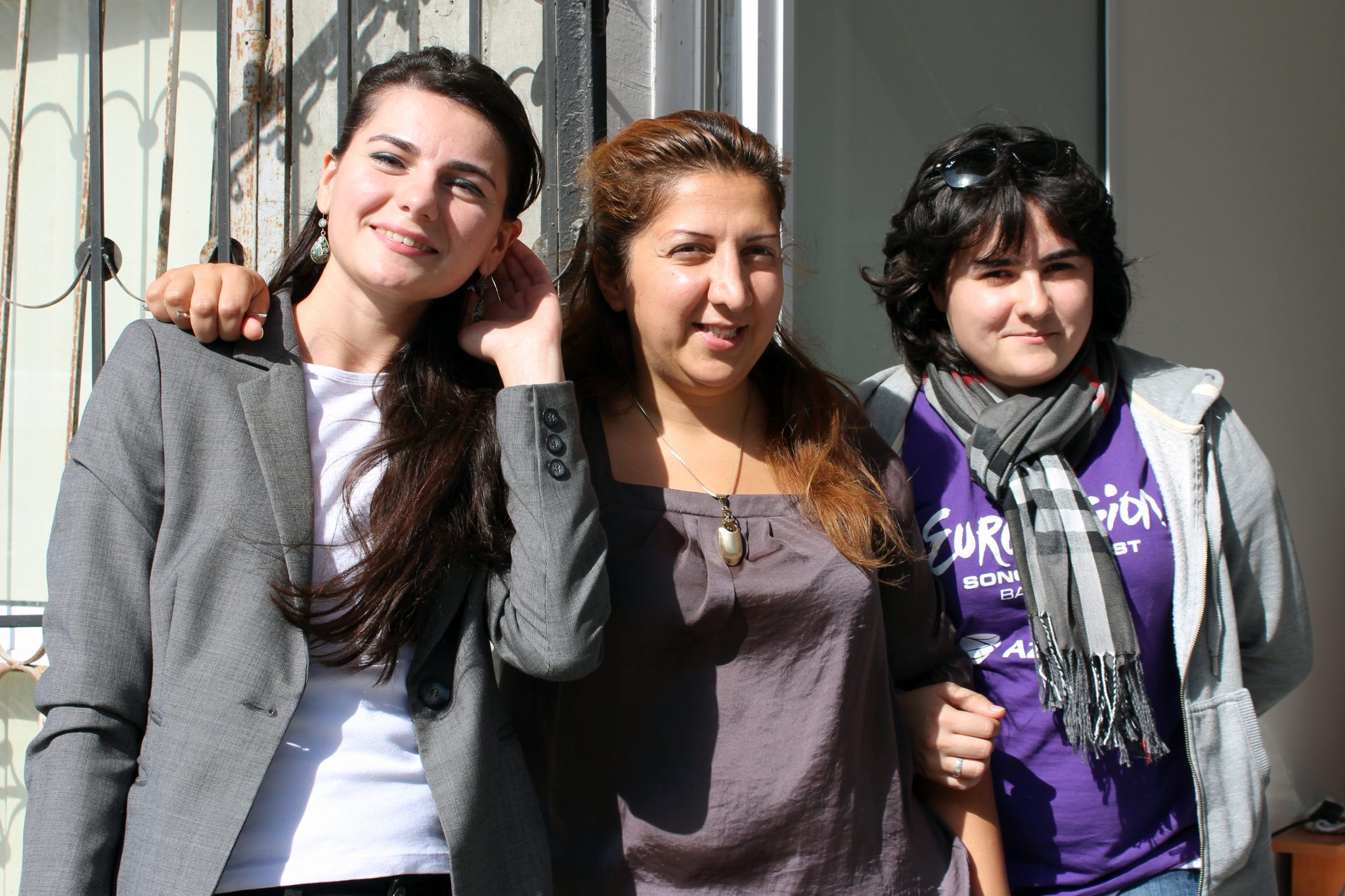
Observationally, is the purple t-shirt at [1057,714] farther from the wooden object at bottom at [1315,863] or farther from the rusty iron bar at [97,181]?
the wooden object at bottom at [1315,863]

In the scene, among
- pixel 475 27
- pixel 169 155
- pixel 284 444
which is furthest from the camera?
pixel 169 155

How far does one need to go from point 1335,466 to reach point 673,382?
3893 millimetres

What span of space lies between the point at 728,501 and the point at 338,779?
693mm

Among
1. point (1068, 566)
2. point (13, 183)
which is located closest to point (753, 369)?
point (1068, 566)

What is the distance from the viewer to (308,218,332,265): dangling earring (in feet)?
5.13

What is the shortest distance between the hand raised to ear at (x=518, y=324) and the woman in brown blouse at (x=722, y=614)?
0.44 feet

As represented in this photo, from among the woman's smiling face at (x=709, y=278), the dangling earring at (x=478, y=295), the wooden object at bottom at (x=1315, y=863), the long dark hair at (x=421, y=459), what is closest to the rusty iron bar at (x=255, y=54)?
the long dark hair at (x=421, y=459)

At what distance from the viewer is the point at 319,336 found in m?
1.49

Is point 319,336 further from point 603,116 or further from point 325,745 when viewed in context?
point 603,116

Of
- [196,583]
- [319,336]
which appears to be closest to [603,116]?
[319,336]

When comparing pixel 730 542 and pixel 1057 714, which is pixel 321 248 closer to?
pixel 730 542

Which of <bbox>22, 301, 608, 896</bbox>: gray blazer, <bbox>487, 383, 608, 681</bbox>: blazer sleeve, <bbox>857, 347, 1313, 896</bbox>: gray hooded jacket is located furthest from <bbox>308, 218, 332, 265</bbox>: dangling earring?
<bbox>857, 347, 1313, 896</bbox>: gray hooded jacket

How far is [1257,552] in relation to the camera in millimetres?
1788

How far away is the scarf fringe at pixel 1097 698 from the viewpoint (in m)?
1.71
